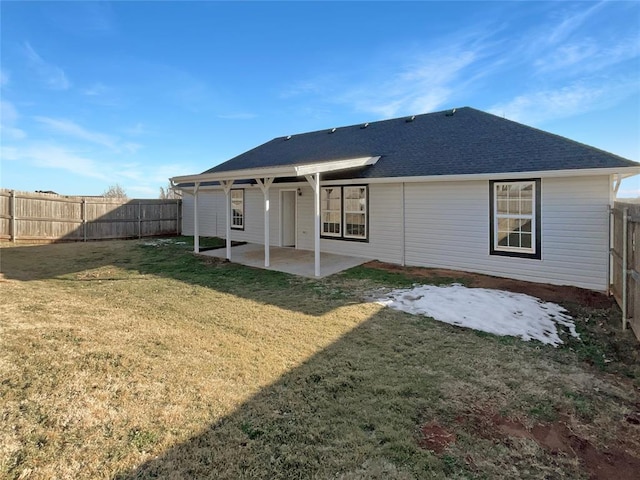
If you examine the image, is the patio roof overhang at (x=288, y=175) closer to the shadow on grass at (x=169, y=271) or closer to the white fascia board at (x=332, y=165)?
the white fascia board at (x=332, y=165)

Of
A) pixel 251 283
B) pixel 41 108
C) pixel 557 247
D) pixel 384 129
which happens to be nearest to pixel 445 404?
pixel 251 283

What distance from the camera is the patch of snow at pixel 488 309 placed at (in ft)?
17.9

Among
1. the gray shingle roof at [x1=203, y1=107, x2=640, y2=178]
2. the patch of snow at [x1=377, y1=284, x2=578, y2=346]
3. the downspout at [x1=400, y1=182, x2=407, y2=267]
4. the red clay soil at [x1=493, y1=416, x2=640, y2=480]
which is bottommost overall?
the red clay soil at [x1=493, y1=416, x2=640, y2=480]

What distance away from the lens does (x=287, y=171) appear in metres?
8.59

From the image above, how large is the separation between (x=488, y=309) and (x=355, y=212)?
5814 millimetres

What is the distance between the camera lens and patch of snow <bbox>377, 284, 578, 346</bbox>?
17.9 feet

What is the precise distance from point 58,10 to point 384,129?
36.6ft

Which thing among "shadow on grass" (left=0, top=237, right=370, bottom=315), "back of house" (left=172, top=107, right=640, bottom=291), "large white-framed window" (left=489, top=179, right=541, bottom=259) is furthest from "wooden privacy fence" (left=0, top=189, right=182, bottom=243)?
"large white-framed window" (left=489, top=179, right=541, bottom=259)

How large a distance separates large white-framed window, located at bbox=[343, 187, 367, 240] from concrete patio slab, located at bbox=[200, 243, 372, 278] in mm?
848

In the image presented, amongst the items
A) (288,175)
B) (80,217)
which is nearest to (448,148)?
Result: (288,175)

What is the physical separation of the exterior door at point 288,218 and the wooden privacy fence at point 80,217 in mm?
8870

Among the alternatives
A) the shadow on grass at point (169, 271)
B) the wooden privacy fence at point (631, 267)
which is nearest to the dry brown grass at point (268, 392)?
the shadow on grass at point (169, 271)

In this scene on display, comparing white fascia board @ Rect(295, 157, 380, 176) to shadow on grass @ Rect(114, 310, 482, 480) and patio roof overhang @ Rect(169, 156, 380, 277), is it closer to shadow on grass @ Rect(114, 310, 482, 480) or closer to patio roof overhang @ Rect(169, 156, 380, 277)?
patio roof overhang @ Rect(169, 156, 380, 277)

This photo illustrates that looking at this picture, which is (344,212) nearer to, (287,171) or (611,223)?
(287,171)
